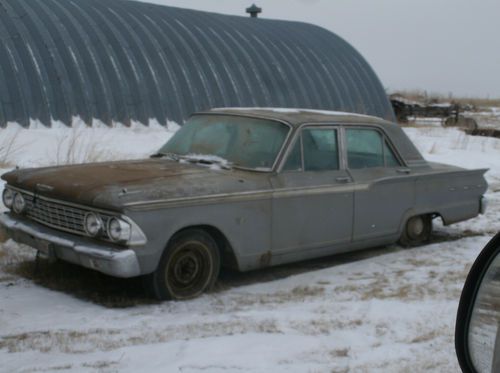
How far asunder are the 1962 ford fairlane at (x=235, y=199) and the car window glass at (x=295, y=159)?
0.01 m

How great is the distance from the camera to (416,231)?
740 centimetres

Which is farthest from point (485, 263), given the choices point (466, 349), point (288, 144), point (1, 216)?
point (1, 216)

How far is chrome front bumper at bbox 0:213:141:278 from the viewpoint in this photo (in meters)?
4.80

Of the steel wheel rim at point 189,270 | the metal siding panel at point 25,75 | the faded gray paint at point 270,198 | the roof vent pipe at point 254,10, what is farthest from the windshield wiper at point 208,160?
the roof vent pipe at point 254,10

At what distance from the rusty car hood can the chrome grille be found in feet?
0.26

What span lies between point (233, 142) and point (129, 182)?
131 centimetres

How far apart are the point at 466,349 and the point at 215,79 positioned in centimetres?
1489

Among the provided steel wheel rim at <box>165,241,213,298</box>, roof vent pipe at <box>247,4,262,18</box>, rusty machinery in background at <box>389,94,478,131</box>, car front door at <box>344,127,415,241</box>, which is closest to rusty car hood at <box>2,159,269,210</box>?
steel wheel rim at <box>165,241,213,298</box>

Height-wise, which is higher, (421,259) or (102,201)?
(102,201)

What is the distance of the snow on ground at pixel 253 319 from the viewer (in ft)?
13.0

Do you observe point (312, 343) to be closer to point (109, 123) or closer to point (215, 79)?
point (109, 123)

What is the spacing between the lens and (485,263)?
1.98m

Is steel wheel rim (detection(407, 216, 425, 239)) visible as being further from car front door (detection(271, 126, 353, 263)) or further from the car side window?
car front door (detection(271, 126, 353, 263))

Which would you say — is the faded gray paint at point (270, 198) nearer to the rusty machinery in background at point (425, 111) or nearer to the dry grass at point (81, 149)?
the dry grass at point (81, 149)
